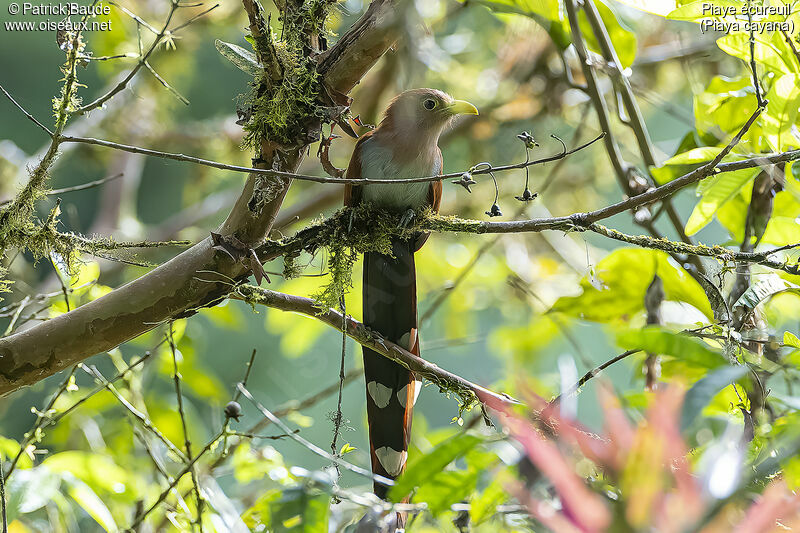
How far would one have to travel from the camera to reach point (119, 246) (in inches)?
46.5

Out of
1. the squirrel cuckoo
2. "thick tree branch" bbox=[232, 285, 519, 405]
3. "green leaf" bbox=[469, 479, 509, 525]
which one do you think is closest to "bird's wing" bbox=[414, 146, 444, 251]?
the squirrel cuckoo

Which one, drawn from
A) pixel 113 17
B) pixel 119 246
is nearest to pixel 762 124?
pixel 119 246

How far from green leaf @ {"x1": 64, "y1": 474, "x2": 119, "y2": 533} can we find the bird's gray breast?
771 mm

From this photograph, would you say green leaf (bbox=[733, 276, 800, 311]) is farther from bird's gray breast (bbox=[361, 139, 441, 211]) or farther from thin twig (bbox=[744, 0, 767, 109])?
bird's gray breast (bbox=[361, 139, 441, 211])

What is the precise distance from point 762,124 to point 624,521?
975 millimetres

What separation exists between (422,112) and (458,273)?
1113mm

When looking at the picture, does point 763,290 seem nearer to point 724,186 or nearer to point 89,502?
point 724,186

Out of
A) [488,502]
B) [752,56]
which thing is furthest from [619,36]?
[488,502]

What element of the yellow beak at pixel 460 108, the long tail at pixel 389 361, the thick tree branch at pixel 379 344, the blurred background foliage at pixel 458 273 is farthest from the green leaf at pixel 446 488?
the yellow beak at pixel 460 108

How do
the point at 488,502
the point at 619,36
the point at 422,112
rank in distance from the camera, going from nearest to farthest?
1. the point at 488,502
2. the point at 619,36
3. the point at 422,112

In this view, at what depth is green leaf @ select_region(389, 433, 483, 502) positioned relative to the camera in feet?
1.88

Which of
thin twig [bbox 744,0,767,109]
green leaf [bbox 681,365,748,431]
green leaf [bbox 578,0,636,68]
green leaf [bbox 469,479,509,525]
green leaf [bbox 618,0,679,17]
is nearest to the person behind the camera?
green leaf [bbox 681,365,748,431]

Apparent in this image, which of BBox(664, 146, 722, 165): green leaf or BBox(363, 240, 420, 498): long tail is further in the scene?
BBox(363, 240, 420, 498): long tail

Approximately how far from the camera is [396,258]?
1.42 meters
